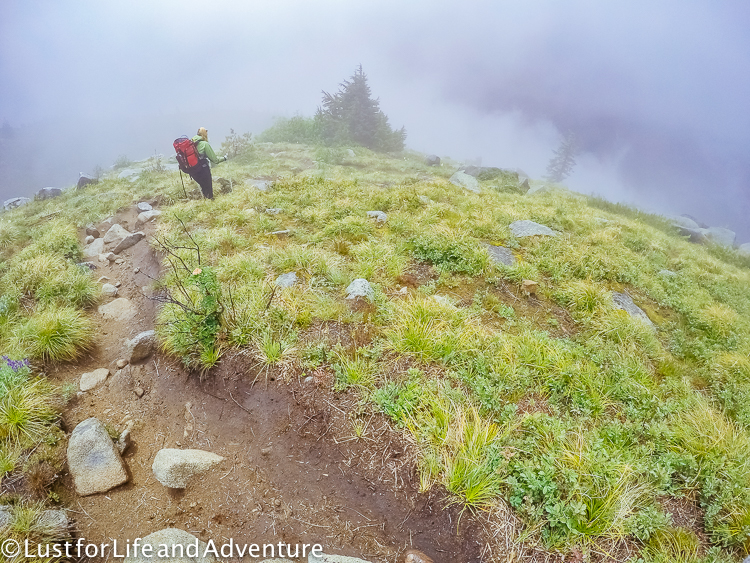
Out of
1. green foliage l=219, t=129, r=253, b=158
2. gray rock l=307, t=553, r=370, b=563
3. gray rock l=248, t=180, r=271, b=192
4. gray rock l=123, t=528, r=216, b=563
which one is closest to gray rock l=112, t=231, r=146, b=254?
gray rock l=248, t=180, r=271, b=192

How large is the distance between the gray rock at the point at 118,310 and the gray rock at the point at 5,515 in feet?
13.7

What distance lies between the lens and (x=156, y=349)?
218 inches

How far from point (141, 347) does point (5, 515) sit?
8.78ft

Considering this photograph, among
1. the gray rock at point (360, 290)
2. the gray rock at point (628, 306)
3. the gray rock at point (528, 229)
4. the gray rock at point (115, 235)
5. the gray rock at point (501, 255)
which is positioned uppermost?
the gray rock at point (528, 229)

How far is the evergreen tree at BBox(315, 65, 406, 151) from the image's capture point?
3253 centimetres

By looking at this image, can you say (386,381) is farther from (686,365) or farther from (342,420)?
(686,365)

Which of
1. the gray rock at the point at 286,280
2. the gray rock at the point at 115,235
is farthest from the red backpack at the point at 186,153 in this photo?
the gray rock at the point at 286,280

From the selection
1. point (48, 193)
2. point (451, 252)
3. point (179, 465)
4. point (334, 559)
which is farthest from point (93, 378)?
point (48, 193)

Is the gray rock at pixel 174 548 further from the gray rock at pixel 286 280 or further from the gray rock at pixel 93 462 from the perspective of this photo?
the gray rock at pixel 286 280

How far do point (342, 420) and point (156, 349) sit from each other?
3.71 meters

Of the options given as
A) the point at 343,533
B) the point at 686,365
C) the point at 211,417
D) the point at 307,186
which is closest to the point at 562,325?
the point at 686,365

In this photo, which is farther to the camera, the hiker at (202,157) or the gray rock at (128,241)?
the hiker at (202,157)

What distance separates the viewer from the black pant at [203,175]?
11.2 meters

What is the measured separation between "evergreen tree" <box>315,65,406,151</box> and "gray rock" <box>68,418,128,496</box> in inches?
1274
